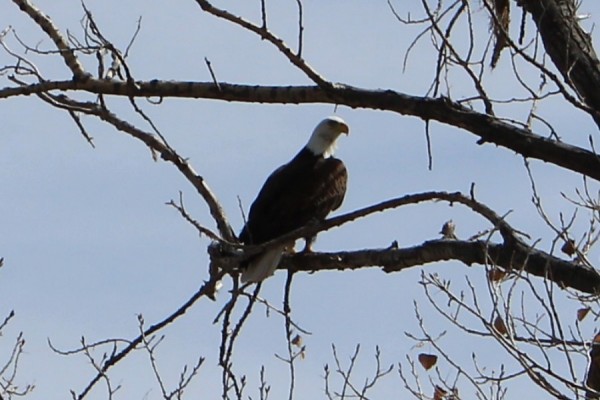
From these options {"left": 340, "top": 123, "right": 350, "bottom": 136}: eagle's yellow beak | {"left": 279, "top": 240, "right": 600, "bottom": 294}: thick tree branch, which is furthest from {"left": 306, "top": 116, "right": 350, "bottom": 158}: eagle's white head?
{"left": 279, "top": 240, "right": 600, "bottom": 294}: thick tree branch

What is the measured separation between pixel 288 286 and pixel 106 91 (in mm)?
1479

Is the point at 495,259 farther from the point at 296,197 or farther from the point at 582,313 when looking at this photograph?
the point at 296,197

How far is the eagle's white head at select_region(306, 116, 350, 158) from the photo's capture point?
874 cm

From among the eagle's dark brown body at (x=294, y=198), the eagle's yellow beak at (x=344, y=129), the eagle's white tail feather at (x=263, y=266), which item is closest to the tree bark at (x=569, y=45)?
the eagle's white tail feather at (x=263, y=266)

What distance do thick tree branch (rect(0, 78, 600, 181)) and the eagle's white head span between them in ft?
14.0

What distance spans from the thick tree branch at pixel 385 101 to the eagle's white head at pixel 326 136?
14.0 feet

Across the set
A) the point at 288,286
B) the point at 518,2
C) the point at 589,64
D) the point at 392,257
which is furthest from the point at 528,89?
the point at 288,286

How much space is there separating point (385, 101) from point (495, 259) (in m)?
0.70

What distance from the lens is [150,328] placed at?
15.9 feet

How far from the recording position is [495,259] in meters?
4.59

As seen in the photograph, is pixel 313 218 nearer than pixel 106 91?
No

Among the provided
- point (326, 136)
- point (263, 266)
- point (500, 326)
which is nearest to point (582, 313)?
point (500, 326)

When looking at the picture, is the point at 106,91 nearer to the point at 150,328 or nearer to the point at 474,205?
the point at 150,328

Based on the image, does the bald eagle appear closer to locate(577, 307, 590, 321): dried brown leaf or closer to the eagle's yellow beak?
the eagle's yellow beak
